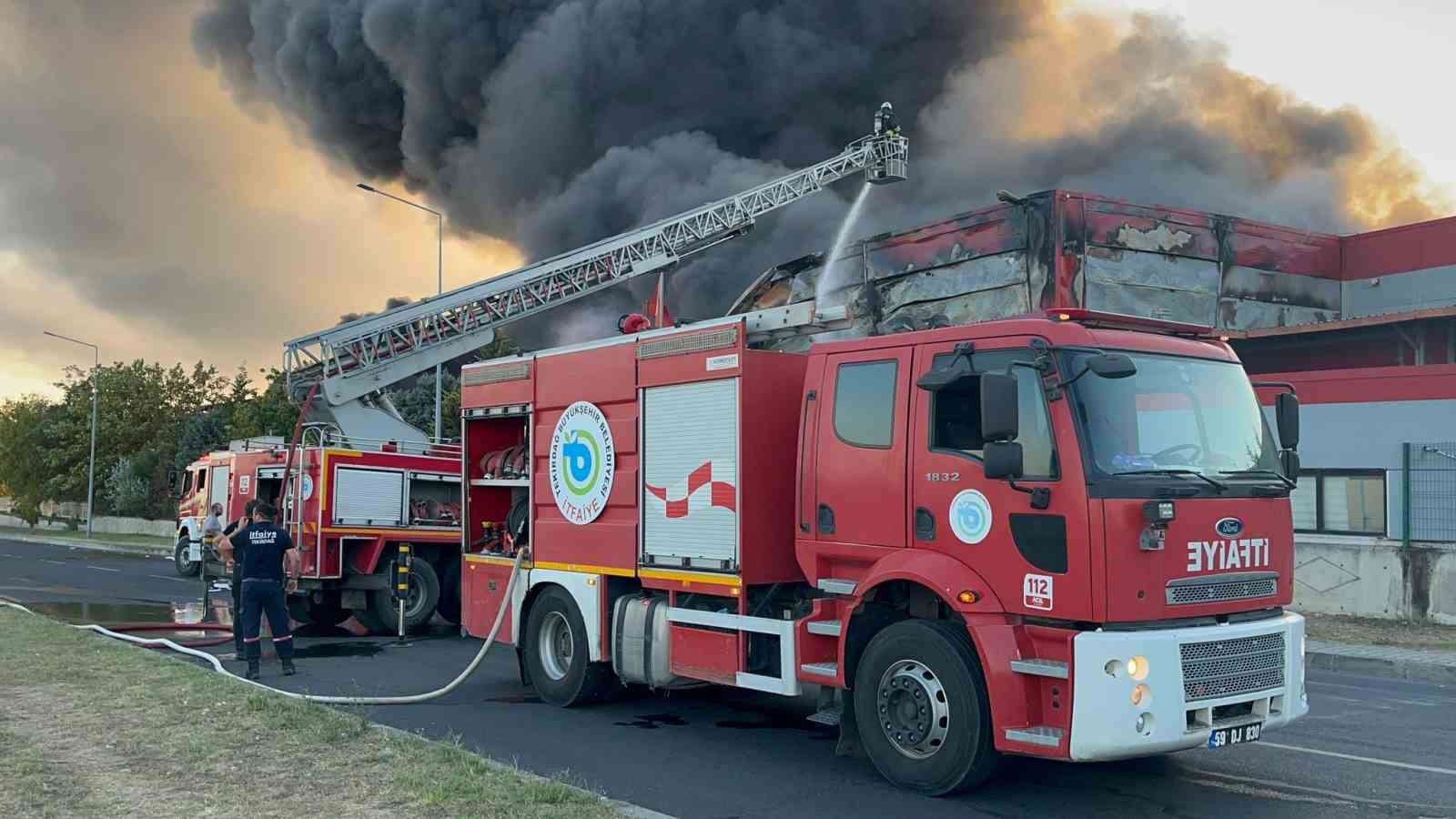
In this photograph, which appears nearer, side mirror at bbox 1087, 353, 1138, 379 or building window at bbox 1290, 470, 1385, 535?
side mirror at bbox 1087, 353, 1138, 379

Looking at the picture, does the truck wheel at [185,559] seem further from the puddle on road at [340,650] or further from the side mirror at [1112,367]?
the side mirror at [1112,367]

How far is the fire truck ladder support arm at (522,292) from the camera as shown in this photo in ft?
74.1

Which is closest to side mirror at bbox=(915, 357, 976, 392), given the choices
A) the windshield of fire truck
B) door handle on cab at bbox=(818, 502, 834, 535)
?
the windshield of fire truck

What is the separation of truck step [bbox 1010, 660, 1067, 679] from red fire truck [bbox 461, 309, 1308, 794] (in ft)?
0.04

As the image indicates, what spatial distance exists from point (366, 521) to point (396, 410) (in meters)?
12.3

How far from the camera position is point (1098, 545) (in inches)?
204

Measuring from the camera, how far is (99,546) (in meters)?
36.4

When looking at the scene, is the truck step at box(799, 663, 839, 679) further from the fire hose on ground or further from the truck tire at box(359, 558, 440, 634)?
the truck tire at box(359, 558, 440, 634)

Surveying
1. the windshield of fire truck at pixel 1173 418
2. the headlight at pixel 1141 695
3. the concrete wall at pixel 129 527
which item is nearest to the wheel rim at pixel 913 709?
the headlight at pixel 1141 695

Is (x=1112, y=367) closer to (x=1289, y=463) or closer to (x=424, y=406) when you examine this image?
(x=1289, y=463)

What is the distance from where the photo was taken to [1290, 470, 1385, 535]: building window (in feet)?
47.9

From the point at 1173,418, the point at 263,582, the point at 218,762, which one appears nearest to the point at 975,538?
the point at 1173,418

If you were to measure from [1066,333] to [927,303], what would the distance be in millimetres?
13893

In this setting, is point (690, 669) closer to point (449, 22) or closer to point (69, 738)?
point (69, 738)
